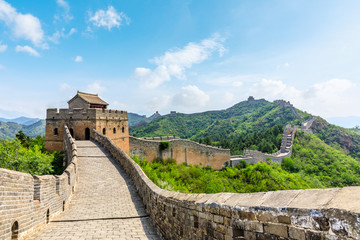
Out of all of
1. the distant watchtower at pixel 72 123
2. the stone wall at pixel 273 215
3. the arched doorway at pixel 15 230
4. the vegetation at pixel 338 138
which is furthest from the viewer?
the vegetation at pixel 338 138

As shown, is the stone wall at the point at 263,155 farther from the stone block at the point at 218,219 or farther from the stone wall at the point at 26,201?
the stone block at the point at 218,219

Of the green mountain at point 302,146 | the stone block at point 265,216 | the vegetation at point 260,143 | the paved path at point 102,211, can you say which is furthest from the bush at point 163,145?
the stone block at point 265,216

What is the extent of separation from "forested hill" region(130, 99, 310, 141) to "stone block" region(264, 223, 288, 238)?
6502cm

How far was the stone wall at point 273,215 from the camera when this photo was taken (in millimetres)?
1759

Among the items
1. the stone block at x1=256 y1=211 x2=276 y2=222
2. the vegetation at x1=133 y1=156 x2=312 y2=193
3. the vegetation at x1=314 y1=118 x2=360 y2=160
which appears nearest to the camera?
the stone block at x1=256 y1=211 x2=276 y2=222

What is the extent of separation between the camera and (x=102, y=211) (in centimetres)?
710

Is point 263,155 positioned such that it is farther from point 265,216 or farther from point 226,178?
point 265,216

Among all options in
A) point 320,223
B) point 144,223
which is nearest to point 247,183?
point 144,223

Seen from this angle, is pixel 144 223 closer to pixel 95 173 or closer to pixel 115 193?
pixel 115 193

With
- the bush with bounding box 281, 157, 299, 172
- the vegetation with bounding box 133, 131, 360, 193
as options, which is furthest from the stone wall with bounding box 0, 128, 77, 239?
the bush with bounding box 281, 157, 299, 172

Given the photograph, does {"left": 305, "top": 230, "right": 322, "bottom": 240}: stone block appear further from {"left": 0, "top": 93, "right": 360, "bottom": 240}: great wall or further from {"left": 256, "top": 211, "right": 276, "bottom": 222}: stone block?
{"left": 256, "top": 211, "right": 276, "bottom": 222}: stone block

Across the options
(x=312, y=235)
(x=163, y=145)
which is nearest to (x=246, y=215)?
(x=312, y=235)

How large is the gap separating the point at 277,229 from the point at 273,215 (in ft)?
0.43

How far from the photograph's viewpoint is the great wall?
1919 millimetres
